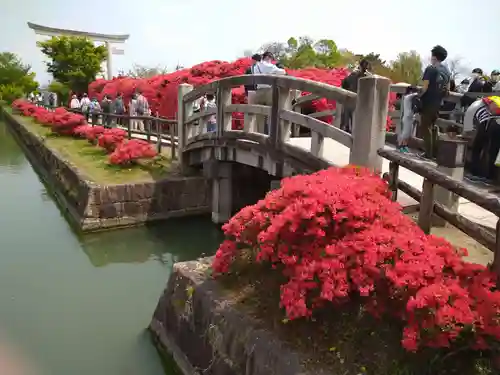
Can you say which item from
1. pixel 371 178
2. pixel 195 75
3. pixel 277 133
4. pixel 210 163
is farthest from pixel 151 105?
pixel 371 178

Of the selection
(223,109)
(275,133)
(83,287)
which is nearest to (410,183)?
(275,133)

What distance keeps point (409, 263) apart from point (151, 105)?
52.2ft

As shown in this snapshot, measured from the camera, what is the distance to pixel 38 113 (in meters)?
25.1

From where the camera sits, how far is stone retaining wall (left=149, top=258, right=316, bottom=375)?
3.27 metres

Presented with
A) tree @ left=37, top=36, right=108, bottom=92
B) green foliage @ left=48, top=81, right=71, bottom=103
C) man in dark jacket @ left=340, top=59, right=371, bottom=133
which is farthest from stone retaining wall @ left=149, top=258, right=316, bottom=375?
green foliage @ left=48, top=81, right=71, bottom=103

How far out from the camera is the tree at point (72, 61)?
31703mm

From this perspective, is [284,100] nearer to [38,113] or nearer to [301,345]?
[301,345]

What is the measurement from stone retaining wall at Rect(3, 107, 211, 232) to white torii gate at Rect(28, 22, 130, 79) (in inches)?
1171

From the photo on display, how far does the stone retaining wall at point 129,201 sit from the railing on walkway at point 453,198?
581 cm

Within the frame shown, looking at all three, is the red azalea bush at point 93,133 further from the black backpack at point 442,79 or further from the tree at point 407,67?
the tree at point 407,67

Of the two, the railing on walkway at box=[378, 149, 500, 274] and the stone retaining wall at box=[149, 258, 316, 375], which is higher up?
the railing on walkway at box=[378, 149, 500, 274]

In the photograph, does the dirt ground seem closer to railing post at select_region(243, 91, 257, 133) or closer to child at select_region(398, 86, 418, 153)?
child at select_region(398, 86, 418, 153)

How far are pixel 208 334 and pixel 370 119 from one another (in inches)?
110

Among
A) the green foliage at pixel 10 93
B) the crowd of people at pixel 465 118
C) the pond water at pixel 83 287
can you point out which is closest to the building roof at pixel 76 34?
the green foliage at pixel 10 93
